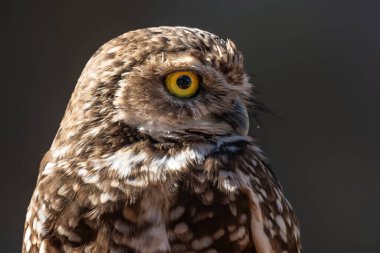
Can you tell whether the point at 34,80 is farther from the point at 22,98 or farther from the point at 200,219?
the point at 200,219

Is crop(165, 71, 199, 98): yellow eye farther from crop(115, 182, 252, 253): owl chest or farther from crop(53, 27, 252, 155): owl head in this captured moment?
crop(115, 182, 252, 253): owl chest

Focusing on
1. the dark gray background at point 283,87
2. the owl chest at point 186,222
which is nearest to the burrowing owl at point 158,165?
the owl chest at point 186,222

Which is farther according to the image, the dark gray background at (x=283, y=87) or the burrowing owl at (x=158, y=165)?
the dark gray background at (x=283, y=87)

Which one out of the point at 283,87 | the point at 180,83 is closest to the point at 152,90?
the point at 180,83

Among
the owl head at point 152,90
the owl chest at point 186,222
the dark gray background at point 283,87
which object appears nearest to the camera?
the owl chest at point 186,222

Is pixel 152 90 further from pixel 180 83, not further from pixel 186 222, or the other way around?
pixel 186 222

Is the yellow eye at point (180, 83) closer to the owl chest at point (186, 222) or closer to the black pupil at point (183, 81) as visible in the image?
the black pupil at point (183, 81)

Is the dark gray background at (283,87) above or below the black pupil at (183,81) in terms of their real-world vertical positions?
below

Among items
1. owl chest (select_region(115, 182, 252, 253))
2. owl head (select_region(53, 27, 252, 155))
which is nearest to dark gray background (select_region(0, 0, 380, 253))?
owl head (select_region(53, 27, 252, 155))
